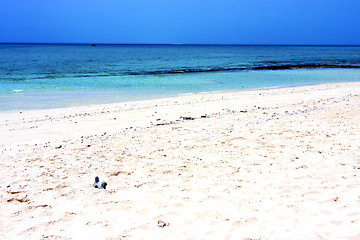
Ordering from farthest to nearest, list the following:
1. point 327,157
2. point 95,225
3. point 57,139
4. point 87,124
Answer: point 87,124 → point 57,139 → point 327,157 → point 95,225

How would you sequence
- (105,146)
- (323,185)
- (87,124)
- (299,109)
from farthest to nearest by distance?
(299,109) < (87,124) < (105,146) < (323,185)

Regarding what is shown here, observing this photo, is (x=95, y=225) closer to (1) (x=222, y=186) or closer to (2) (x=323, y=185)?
(1) (x=222, y=186)

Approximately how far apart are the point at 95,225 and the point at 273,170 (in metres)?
3.35

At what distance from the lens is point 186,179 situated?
5430mm

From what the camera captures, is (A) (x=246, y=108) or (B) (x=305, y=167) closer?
(B) (x=305, y=167)

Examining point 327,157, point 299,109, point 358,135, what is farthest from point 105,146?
point 299,109

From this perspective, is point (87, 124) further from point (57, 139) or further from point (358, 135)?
point (358, 135)

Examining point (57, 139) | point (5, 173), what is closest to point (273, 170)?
point (5, 173)

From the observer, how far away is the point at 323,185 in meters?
4.93

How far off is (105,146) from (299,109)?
767cm

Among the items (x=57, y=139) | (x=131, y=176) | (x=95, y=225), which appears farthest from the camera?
(x=57, y=139)

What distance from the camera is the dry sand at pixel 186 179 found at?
392 cm

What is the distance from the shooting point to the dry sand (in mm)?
3924

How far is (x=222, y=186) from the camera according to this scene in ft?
16.7
